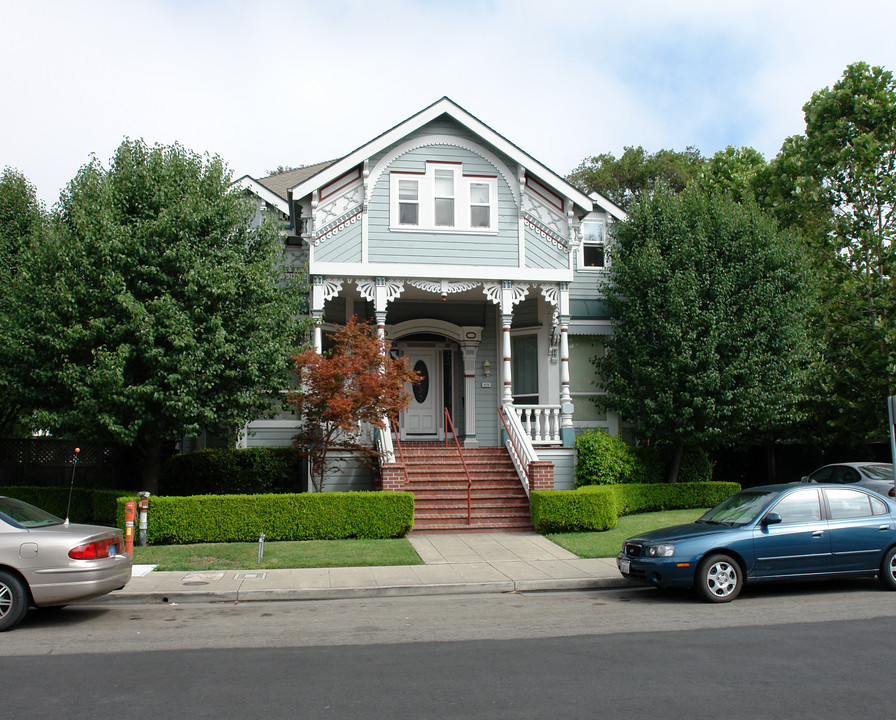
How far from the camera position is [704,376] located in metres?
17.4

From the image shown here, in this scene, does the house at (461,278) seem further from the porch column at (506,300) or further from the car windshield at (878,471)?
the car windshield at (878,471)

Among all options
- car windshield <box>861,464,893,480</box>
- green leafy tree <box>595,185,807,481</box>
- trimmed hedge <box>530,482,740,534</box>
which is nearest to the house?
trimmed hedge <box>530,482,740,534</box>

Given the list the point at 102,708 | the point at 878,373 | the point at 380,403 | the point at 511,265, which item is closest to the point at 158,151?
the point at 380,403

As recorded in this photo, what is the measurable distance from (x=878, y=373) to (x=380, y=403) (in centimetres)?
1303

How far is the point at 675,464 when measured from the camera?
1888 cm

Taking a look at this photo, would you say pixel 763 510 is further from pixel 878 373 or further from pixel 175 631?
pixel 878 373

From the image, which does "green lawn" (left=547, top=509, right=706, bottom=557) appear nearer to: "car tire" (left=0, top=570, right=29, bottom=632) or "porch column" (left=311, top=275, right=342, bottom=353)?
"porch column" (left=311, top=275, right=342, bottom=353)

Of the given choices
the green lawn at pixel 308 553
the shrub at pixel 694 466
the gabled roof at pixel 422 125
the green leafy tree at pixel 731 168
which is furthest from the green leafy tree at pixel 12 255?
the green leafy tree at pixel 731 168

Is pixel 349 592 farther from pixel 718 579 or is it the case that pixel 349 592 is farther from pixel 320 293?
pixel 320 293

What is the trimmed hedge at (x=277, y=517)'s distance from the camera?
13602mm

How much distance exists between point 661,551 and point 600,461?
25.8ft

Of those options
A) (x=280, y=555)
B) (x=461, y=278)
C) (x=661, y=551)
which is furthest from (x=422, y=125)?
(x=661, y=551)

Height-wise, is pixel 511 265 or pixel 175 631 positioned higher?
pixel 511 265

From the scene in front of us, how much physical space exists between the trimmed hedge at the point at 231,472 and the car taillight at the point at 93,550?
7707mm
